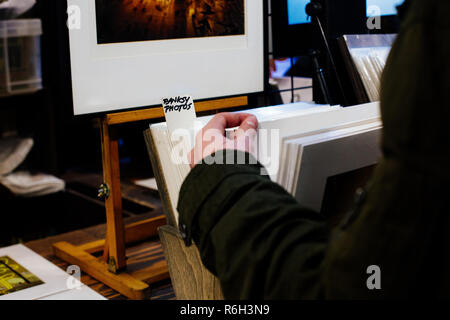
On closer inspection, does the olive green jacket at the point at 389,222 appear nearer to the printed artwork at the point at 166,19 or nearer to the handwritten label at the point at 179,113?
the handwritten label at the point at 179,113

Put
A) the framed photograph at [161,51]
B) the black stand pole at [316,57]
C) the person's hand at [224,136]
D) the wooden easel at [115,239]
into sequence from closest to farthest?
the person's hand at [224,136] → the black stand pole at [316,57] → the framed photograph at [161,51] → the wooden easel at [115,239]

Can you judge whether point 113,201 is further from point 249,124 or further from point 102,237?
point 249,124

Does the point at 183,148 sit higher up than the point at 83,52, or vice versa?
the point at 83,52

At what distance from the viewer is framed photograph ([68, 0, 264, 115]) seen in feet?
4.10

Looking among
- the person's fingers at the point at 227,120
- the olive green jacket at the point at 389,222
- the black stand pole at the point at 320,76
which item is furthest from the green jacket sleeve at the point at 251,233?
the black stand pole at the point at 320,76

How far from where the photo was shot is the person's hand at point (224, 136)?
56 cm

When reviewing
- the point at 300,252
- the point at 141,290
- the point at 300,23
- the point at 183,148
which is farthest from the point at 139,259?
the point at 300,252

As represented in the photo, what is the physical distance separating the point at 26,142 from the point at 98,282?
109cm

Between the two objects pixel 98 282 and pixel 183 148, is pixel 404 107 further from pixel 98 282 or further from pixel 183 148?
pixel 98 282

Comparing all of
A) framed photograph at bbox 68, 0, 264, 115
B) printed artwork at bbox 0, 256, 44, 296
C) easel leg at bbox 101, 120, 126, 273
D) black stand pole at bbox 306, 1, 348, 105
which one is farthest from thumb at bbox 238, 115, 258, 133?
printed artwork at bbox 0, 256, 44, 296

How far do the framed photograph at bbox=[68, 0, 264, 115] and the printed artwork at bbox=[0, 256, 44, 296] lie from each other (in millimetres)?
558

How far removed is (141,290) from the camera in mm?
1474

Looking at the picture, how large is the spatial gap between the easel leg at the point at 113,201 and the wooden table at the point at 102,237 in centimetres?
9

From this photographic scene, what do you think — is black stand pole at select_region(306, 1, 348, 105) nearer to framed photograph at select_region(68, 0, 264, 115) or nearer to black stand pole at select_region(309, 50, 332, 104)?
black stand pole at select_region(309, 50, 332, 104)
